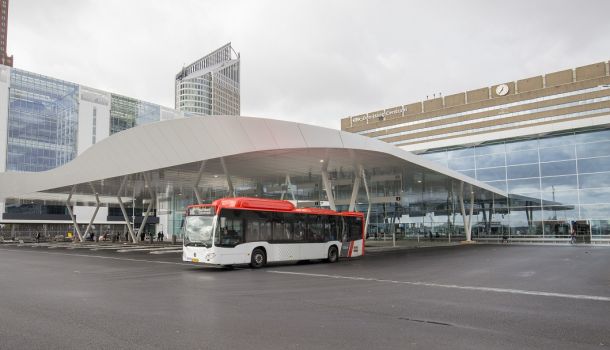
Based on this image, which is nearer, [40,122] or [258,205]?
[258,205]

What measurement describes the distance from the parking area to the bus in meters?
3.43

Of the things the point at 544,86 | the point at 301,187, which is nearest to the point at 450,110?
the point at 544,86

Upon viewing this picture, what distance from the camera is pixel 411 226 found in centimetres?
5647

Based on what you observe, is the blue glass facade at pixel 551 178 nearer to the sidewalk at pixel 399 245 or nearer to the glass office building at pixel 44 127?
the sidewalk at pixel 399 245

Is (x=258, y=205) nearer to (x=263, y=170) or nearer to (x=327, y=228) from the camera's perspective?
(x=327, y=228)

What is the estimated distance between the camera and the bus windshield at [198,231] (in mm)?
17969

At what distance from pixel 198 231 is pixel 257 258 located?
103 inches

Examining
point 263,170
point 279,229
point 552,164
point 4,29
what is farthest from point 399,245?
point 4,29

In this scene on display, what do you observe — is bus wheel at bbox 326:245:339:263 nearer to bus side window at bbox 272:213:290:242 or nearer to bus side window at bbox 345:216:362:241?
bus side window at bbox 345:216:362:241

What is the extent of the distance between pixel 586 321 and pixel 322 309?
14.3 feet

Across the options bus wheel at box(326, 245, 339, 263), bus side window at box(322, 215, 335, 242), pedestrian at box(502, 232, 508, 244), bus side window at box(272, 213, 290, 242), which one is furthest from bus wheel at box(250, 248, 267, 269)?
pedestrian at box(502, 232, 508, 244)

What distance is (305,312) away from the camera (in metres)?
8.48

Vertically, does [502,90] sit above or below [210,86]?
below

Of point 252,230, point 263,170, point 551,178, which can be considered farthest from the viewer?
point 551,178
